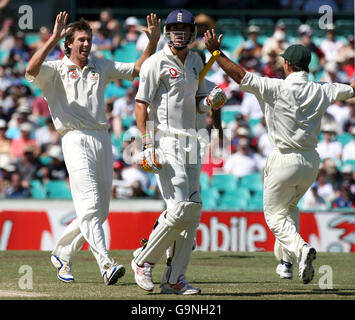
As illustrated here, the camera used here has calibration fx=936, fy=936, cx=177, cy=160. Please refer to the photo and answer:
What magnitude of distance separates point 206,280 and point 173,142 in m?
2.04

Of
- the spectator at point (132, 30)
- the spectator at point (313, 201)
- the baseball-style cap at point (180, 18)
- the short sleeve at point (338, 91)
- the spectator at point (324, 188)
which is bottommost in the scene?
the spectator at point (313, 201)

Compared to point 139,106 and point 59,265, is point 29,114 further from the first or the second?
point 139,106

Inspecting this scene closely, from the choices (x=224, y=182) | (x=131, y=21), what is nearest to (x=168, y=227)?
(x=224, y=182)

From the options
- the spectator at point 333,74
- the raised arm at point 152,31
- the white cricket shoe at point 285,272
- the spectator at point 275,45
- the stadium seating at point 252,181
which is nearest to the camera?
the raised arm at point 152,31

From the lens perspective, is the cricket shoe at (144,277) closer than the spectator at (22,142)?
Yes

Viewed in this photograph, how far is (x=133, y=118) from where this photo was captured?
17.8m

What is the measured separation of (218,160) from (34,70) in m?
1.90

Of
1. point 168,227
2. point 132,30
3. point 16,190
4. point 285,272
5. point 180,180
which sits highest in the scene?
point 132,30

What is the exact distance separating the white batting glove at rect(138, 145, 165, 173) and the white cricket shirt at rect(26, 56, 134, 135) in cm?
124

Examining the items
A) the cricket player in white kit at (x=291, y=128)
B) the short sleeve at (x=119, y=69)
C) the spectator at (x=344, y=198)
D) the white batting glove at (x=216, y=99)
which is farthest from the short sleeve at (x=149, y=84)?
the spectator at (x=344, y=198)

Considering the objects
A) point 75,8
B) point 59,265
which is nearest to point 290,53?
point 59,265

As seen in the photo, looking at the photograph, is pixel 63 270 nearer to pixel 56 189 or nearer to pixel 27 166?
pixel 56 189

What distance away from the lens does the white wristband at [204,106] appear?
8197 mm

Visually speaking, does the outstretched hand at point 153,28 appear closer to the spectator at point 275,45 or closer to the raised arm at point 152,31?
the raised arm at point 152,31
